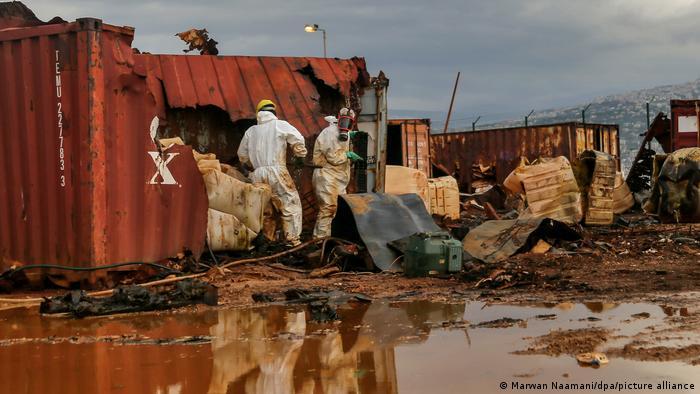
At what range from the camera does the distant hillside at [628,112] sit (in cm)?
9081

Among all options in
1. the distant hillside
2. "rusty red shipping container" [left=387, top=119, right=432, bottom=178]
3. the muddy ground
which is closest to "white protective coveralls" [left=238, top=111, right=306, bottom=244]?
the muddy ground

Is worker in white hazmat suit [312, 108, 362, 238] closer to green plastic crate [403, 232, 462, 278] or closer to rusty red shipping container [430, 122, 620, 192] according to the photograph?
green plastic crate [403, 232, 462, 278]

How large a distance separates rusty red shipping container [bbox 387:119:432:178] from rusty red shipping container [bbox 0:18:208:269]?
515 inches

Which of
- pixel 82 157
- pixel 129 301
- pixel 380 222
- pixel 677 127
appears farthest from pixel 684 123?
pixel 129 301

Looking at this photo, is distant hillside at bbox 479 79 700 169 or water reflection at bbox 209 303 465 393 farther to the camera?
distant hillside at bbox 479 79 700 169

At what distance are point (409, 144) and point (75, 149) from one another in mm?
13989

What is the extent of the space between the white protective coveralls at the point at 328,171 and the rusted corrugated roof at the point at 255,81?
0.93m

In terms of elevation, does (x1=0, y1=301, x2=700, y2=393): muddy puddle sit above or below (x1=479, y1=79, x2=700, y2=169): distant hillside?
below

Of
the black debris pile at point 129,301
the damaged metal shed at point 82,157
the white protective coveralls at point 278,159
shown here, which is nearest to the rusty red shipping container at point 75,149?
the damaged metal shed at point 82,157

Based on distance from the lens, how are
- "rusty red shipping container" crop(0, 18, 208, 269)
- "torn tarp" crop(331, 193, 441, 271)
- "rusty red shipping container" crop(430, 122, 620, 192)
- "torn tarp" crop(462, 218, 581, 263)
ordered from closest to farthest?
"rusty red shipping container" crop(0, 18, 208, 269) → "torn tarp" crop(331, 193, 441, 271) → "torn tarp" crop(462, 218, 581, 263) → "rusty red shipping container" crop(430, 122, 620, 192)

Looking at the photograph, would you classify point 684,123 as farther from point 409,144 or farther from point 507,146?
point 409,144

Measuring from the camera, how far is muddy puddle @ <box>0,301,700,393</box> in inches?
215

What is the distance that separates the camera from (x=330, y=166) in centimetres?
1394

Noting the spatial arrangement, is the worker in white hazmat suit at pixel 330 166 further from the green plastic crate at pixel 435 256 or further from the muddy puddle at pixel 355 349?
the muddy puddle at pixel 355 349
